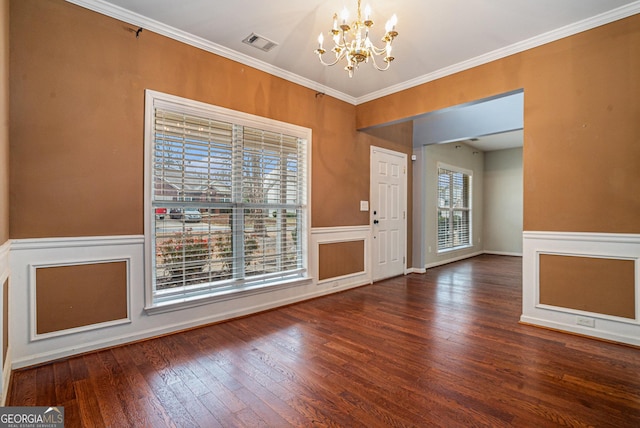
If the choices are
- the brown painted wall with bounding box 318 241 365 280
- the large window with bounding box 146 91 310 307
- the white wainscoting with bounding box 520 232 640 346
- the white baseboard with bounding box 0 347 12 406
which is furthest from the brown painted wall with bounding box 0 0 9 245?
the white wainscoting with bounding box 520 232 640 346

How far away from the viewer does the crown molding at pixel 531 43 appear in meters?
2.62

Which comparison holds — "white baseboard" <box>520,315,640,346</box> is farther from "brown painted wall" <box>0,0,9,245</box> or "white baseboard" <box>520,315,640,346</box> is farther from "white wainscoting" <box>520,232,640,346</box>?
"brown painted wall" <box>0,0,9,245</box>

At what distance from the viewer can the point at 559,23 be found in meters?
2.80

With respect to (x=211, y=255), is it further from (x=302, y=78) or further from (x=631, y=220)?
(x=631, y=220)

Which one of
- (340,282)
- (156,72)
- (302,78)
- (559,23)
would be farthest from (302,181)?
(559,23)

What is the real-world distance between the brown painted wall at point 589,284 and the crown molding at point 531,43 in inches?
82.8

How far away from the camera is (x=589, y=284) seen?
2.80m

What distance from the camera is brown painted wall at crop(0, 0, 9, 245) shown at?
1898 millimetres

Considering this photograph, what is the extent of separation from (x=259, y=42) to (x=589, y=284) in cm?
391

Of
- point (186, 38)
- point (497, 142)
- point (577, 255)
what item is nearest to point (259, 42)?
point (186, 38)

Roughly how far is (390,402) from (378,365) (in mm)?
443

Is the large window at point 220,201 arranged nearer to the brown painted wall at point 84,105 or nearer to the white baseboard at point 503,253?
the brown painted wall at point 84,105

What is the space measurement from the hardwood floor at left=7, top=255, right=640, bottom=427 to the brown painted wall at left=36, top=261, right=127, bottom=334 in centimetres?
30

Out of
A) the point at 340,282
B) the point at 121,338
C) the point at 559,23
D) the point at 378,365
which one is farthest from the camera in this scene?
the point at 340,282
